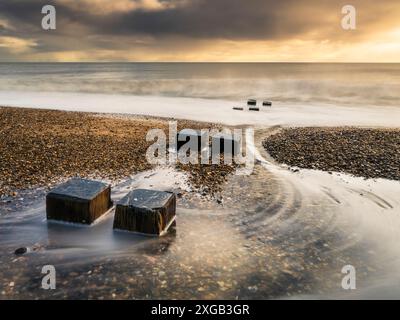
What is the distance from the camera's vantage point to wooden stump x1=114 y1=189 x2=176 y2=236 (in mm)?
7969

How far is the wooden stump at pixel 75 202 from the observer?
27.4 ft

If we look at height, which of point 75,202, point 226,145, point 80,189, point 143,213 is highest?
point 226,145

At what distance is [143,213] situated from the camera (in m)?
7.98

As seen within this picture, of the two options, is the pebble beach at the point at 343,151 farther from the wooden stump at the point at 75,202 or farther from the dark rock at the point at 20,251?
the dark rock at the point at 20,251

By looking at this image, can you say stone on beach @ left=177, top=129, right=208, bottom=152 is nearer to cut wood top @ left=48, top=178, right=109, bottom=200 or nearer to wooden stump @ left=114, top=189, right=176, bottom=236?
cut wood top @ left=48, top=178, right=109, bottom=200

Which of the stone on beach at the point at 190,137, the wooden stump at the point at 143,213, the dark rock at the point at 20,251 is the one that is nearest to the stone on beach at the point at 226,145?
the stone on beach at the point at 190,137

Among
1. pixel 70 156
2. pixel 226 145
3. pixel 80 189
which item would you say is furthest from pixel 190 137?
pixel 80 189

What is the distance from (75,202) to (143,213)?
1.69m

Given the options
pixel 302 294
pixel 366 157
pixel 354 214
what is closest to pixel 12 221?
pixel 302 294

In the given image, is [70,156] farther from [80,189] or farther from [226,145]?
[226,145]

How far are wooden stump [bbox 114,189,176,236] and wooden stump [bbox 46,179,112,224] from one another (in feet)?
2.32

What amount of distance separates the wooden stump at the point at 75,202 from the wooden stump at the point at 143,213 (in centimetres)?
71

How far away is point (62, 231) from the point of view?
8.27 meters
